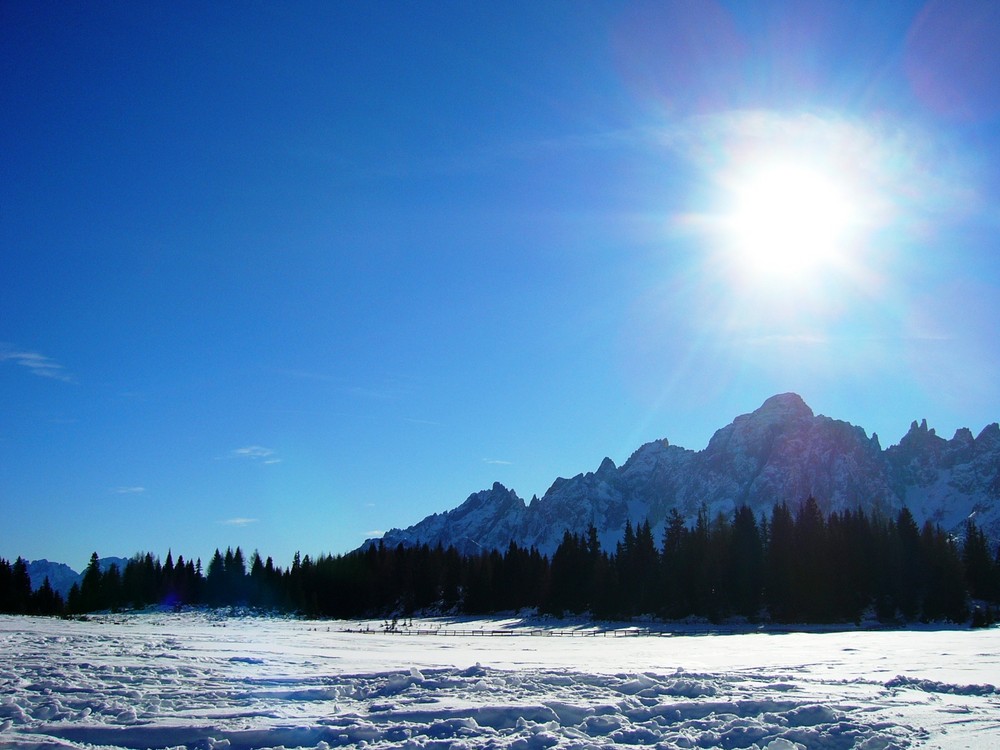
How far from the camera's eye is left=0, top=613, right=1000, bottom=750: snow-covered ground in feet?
45.1

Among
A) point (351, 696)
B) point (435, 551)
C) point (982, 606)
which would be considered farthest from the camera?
point (435, 551)

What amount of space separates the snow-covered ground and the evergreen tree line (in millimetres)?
54410

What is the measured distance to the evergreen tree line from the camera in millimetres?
74500

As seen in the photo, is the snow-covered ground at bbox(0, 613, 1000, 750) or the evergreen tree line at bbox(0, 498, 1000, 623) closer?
the snow-covered ground at bbox(0, 613, 1000, 750)

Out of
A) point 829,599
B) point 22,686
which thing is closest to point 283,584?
point 829,599

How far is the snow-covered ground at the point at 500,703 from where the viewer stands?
1373cm

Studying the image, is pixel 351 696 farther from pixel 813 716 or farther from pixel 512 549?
pixel 512 549

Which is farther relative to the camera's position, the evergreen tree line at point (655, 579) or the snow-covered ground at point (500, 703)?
the evergreen tree line at point (655, 579)

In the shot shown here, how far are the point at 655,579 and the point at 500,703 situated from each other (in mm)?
74836

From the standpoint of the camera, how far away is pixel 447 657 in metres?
30.0

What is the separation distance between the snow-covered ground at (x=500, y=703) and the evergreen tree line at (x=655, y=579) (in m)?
54.4

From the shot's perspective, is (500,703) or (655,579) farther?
(655,579)

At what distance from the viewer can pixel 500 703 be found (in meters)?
16.7

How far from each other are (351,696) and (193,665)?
9.02 meters
